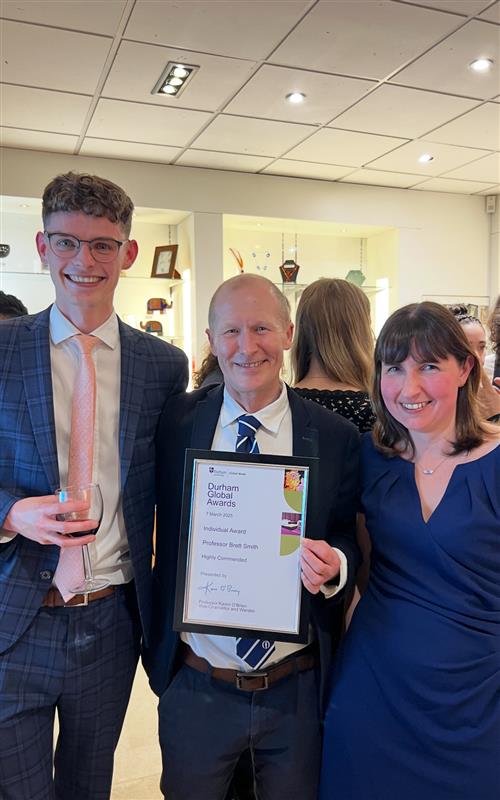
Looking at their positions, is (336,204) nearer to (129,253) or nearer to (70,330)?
(129,253)

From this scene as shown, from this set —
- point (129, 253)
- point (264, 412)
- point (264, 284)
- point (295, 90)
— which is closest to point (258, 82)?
point (295, 90)

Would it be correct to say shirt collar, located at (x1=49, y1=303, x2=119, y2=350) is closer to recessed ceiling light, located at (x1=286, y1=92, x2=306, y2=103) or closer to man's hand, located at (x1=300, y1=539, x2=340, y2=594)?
man's hand, located at (x1=300, y1=539, x2=340, y2=594)

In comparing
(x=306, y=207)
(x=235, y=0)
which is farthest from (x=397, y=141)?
(x=235, y=0)

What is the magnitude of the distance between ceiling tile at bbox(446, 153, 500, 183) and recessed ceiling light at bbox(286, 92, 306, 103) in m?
2.12

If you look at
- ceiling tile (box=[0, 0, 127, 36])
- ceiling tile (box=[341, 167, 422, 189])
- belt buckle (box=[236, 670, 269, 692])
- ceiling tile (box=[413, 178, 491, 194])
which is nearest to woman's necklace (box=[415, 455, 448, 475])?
belt buckle (box=[236, 670, 269, 692])

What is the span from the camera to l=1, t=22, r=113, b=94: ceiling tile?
9.95 ft

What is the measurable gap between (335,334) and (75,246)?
35.5 inches

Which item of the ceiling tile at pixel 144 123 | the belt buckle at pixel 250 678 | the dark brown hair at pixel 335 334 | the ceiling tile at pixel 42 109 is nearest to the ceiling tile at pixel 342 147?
the ceiling tile at pixel 144 123

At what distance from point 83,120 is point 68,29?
45.2 inches

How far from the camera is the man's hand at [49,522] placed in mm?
1246

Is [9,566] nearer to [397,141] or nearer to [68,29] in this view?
[68,29]

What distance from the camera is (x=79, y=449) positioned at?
1437 millimetres

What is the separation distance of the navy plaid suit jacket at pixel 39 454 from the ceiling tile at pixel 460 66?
111 inches

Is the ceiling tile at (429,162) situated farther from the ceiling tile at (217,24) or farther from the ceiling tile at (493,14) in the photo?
the ceiling tile at (217,24)
